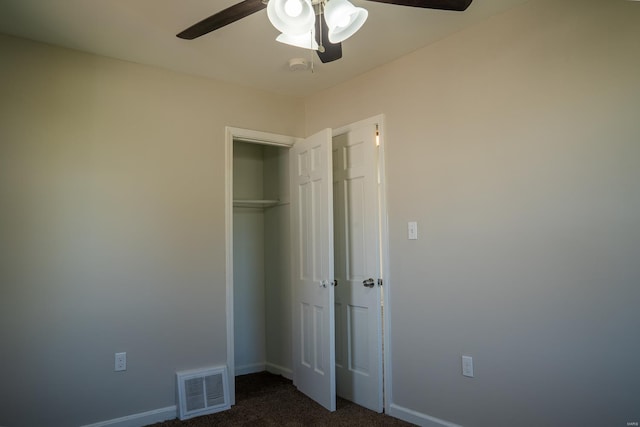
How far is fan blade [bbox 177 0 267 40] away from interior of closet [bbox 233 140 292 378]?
1892 mm

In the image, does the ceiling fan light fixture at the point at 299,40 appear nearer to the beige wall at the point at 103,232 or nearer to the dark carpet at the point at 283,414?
the beige wall at the point at 103,232

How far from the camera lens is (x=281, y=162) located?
A: 3914 mm

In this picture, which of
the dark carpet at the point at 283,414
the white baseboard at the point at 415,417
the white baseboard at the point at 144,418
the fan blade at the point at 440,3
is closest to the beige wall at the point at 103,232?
the white baseboard at the point at 144,418

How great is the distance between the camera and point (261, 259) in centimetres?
412

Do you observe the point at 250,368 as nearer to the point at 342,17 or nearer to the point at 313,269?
the point at 313,269

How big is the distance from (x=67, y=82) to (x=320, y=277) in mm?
2133

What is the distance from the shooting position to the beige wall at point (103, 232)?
2.47 metres

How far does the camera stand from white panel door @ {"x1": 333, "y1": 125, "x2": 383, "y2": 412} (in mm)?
2973

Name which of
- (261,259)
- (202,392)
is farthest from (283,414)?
(261,259)

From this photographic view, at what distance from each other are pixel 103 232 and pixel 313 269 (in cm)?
149

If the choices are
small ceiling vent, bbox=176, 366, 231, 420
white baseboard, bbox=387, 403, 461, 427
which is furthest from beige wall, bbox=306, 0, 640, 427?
small ceiling vent, bbox=176, 366, 231, 420

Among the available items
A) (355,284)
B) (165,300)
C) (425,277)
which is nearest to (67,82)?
(165,300)

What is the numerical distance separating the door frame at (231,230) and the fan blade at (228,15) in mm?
1362

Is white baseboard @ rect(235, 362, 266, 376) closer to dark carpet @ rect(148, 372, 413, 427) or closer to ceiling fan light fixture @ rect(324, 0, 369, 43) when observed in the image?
dark carpet @ rect(148, 372, 413, 427)
